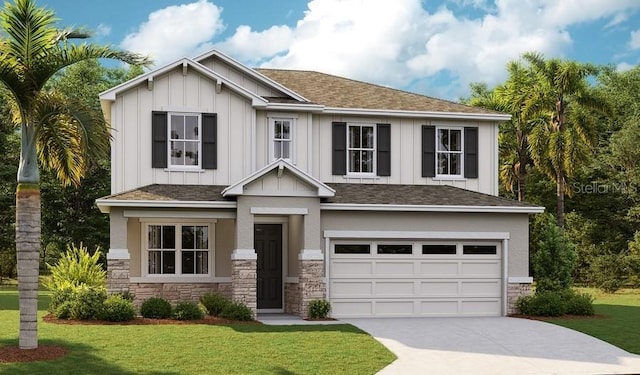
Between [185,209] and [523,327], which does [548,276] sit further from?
[185,209]

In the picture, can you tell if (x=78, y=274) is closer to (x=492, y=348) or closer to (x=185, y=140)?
(x=185, y=140)

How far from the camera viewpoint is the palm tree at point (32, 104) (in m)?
14.5

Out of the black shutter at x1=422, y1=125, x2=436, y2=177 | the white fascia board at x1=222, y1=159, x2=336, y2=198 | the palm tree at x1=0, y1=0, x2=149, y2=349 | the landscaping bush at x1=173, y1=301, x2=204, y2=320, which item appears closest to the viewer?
the palm tree at x1=0, y1=0, x2=149, y2=349

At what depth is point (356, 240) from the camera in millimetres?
21578

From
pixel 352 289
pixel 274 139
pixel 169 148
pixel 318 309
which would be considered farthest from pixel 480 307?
pixel 169 148

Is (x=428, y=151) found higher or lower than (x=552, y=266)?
higher

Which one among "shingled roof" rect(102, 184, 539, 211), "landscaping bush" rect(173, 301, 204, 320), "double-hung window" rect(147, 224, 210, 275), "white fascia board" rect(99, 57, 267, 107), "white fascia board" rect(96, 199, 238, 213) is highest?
"white fascia board" rect(99, 57, 267, 107)

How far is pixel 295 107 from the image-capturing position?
75.4 feet

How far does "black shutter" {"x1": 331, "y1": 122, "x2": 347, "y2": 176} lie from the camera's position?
23.8 m

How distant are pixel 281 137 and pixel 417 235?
5.04 meters

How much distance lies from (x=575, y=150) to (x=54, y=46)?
25.4m

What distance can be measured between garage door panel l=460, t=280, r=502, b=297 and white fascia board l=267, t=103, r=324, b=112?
21.3ft

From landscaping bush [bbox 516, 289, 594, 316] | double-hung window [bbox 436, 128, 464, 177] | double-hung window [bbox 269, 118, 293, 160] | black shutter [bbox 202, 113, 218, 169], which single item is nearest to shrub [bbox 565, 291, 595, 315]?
landscaping bush [bbox 516, 289, 594, 316]

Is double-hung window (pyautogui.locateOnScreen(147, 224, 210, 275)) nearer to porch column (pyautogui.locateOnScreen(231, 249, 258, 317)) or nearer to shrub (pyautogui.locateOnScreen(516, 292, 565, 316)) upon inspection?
porch column (pyautogui.locateOnScreen(231, 249, 258, 317))
